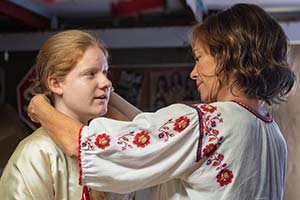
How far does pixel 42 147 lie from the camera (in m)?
1.16

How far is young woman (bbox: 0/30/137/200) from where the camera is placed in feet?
3.73

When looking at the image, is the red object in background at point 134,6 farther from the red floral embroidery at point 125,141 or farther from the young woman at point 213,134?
the red floral embroidery at point 125,141

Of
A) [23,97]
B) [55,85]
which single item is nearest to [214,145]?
[55,85]

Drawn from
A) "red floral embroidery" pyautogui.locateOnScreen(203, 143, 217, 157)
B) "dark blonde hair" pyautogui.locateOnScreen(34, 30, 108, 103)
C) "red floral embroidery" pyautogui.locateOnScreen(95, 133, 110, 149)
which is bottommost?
"red floral embroidery" pyautogui.locateOnScreen(203, 143, 217, 157)

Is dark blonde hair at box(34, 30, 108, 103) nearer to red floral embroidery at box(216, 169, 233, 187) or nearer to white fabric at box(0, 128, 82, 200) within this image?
white fabric at box(0, 128, 82, 200)

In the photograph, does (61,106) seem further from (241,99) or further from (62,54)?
(241,99)

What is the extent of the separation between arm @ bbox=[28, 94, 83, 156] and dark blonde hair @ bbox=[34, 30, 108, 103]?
6 centimetres

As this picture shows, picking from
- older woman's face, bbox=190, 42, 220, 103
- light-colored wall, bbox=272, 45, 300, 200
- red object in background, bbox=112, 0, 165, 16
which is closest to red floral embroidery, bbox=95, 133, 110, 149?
older woman's face, bbox=190, 42, 220, 103

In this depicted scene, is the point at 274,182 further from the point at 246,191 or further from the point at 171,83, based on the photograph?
the point at 171,83

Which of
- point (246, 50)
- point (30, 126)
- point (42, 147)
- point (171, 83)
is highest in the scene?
point (246, 50)

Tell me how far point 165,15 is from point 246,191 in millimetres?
2319

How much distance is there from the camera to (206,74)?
1090mm

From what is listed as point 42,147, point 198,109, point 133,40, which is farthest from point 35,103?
point 133,40

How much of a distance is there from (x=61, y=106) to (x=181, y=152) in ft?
1.22
